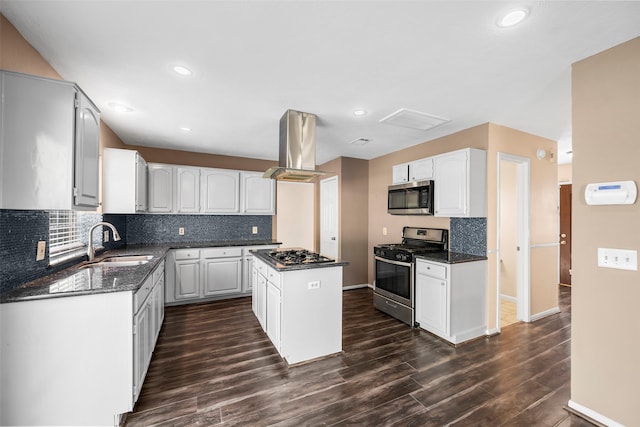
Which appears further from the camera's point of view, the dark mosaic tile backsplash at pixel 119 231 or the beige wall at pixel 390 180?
the beige wall at pixel 390 180

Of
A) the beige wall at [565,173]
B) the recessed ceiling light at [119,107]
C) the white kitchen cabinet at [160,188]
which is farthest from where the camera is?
the beige wall at [565,173]

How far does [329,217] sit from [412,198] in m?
2.06

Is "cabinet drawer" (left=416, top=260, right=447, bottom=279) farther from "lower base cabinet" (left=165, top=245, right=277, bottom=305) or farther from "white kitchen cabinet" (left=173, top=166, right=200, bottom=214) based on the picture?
"white kitchen cabinet" (left=173, top=166, right=200, bottom=214)

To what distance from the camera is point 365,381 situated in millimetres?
2264

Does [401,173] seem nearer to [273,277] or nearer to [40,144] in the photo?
[273,277]

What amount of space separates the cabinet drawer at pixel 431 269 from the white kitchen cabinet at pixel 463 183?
667 millimetres

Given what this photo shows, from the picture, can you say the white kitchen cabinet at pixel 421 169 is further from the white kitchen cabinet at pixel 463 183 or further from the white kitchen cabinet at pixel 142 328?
the white kitchen cabinet at pixel 142 328

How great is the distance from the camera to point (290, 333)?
251 centimetres

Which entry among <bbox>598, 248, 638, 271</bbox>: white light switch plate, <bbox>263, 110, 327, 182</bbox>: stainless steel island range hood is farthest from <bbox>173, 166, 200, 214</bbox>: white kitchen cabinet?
<bbox>598, 248, 638, 271</bbox>: white light switch plate

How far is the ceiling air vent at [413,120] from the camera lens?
293 cm

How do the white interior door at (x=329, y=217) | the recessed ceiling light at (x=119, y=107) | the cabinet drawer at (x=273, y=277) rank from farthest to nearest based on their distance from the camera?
the white interior door at (x=329, y=217) → the recessed ceiling light at (x=119, y=107) → the cabinet drawer at (x=273, y=277)

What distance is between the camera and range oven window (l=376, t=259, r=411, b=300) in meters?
3.41

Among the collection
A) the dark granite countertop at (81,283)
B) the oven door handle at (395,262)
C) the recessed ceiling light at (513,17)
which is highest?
the recessed ceiling light at (513,17)

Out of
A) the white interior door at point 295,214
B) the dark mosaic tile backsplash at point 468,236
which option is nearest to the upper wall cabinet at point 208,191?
the white interior door at point 295,214
